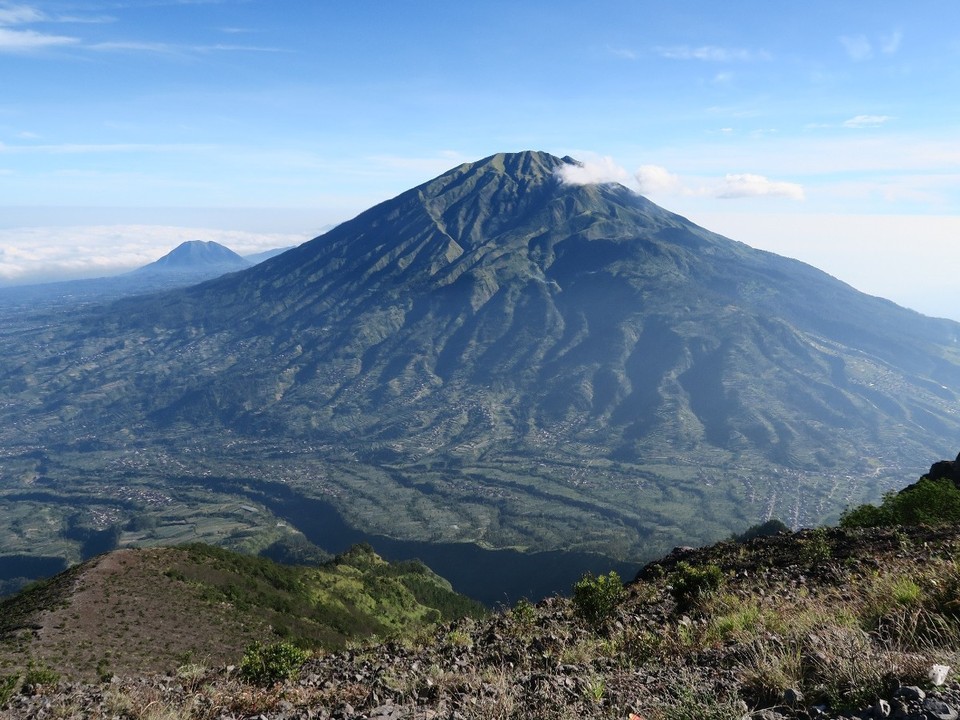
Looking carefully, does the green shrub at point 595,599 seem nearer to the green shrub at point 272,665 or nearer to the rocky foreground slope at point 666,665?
the rocky foreground slope at point 666,665

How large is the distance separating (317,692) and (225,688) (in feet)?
8.41

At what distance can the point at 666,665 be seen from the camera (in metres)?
9.20

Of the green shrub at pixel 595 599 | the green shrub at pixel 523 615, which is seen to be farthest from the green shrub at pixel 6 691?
the green shrub at pixel 595 599

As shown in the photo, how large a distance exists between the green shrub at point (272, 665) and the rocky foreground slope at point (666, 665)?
313 millimetres

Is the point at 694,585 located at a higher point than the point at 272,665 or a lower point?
higher

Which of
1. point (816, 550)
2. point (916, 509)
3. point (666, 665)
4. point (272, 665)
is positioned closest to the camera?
point (666, 665)

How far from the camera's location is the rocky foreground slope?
248 inches

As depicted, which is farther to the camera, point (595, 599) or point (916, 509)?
point (916, 509)

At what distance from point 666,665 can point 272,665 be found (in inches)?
341

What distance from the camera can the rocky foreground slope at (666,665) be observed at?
630 cm

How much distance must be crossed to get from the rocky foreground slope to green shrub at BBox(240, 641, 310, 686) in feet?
1.03

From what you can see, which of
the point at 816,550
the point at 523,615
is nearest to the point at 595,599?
the point at 523,615

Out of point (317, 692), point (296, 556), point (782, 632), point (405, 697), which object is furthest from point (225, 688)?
point (296, 556)

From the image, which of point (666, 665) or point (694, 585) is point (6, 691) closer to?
point (666, 665)
